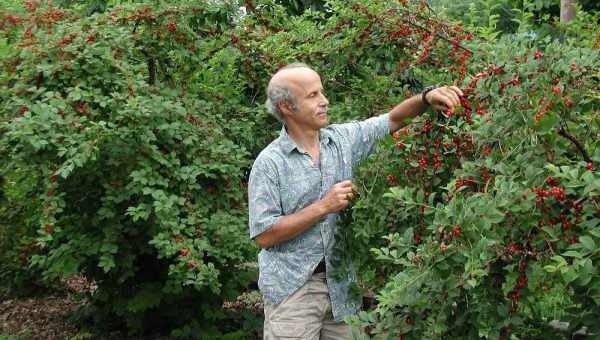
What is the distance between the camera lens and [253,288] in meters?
7.69

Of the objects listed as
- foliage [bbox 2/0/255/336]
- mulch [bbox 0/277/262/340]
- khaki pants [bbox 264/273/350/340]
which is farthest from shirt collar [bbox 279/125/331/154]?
mulch [bbox 0/277/262/340]

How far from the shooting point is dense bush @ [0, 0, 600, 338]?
7.40 ft

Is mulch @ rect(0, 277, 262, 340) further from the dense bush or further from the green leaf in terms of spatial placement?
the green leaf

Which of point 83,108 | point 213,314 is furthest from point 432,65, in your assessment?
point 213,314

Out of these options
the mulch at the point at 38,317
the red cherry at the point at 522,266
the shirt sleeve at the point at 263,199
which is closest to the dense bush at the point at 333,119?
the red cherry at the point at 522,266

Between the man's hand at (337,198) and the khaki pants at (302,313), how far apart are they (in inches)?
16.2

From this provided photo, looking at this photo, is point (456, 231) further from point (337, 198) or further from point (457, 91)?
point (337, 198)

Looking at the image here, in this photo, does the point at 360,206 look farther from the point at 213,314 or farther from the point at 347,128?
the point at 213,314

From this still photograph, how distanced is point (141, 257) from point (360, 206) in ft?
11.5

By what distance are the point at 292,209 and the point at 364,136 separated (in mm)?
470

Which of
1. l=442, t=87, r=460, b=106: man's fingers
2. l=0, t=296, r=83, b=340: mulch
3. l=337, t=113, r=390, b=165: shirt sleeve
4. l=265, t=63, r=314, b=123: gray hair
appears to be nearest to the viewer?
l=442, t=87, r=460, b=106: man's fingers

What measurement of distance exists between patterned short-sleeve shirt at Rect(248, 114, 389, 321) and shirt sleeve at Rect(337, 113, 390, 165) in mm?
139

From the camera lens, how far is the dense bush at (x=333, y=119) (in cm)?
226

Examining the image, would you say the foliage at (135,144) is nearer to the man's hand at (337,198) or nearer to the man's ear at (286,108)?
the man's ear at (286,108)
